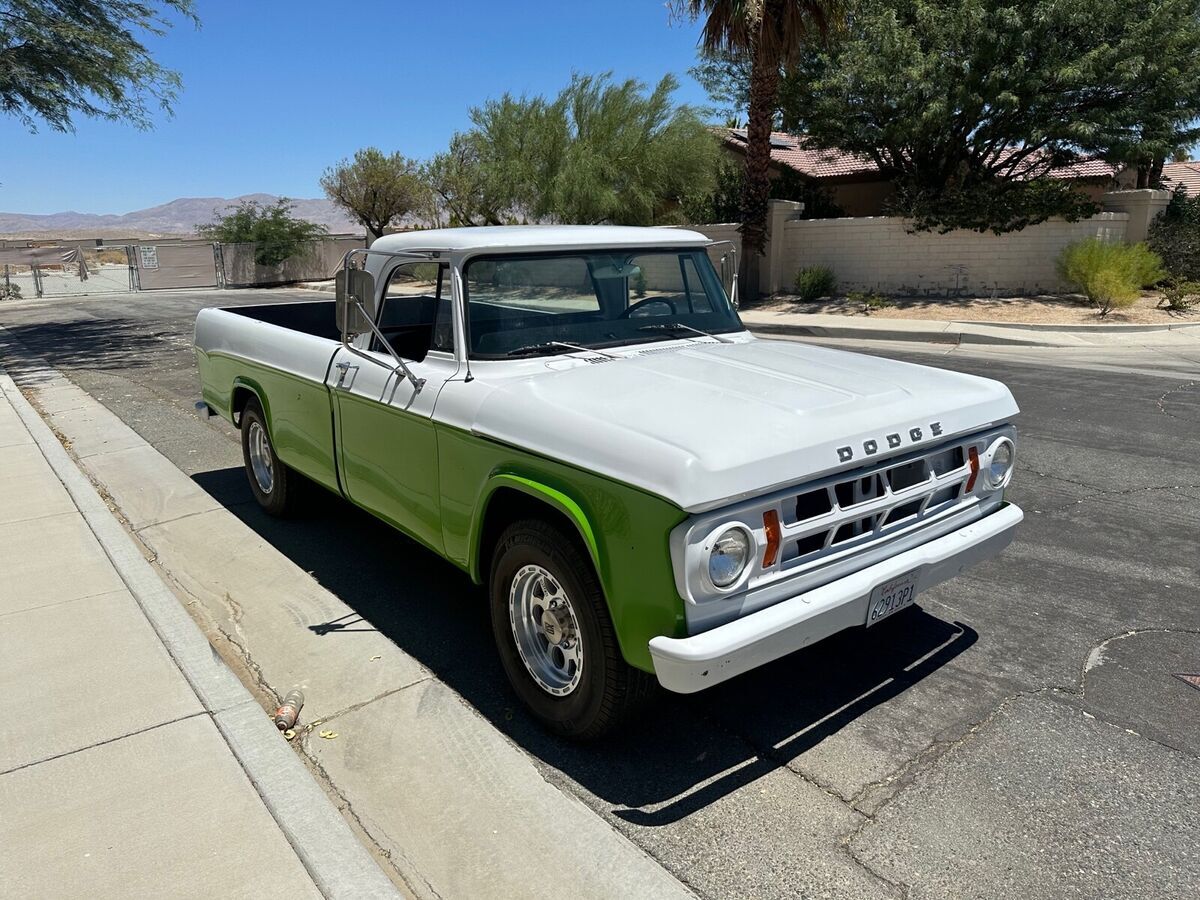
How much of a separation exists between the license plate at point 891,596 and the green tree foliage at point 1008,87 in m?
16.6

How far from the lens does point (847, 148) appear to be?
2055 centimetres

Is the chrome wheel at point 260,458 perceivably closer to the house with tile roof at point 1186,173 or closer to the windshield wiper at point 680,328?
the windshield wiper at point 680,328

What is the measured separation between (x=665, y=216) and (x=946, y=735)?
2534 cm

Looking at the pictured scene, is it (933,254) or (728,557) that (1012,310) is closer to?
(933,254)

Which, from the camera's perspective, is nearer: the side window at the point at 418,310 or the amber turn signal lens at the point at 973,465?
the amber turn signal lens at the point at 973,465

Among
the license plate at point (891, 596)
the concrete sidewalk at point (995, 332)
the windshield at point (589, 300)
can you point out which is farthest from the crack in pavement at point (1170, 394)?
the license plate at point (891, 596)

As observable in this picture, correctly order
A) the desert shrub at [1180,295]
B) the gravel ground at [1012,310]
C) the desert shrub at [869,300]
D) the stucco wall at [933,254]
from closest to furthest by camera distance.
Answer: the gravel ground at [1012,310] → the desert shrub at [1180,295] → the stucco wall at [933,254] → the desert shrub at [869,300]

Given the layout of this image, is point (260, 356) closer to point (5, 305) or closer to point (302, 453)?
point (302, 453)

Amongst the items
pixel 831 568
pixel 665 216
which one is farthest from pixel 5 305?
pixel 831 568

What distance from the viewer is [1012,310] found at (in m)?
17.3

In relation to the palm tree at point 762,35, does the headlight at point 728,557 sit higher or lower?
lower

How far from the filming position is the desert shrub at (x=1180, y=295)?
16280 mm

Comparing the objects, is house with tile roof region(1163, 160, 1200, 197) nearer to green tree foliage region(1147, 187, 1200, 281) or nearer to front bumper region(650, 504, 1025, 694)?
green tree foliage region(1147, 187, 1200, 281)

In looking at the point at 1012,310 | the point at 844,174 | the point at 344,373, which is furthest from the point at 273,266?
the point at 344,373
